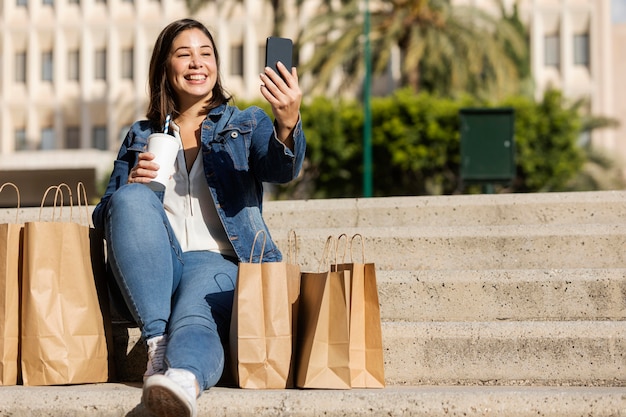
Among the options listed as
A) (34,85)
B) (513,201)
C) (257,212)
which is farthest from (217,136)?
(34,85)

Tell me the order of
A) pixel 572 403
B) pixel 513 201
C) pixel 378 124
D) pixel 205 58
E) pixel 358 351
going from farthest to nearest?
pixel 378 124 < pixel 513 201 < pixel 205 58 < pixel 358 351 < pixel 572 403

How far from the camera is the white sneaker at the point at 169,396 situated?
9.95ft

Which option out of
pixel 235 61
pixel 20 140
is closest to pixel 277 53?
pixel 235 61

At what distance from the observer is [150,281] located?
357 centimetres

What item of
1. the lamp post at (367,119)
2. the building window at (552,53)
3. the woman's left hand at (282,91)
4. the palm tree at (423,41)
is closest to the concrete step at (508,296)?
the woman's left hand at (282,91)

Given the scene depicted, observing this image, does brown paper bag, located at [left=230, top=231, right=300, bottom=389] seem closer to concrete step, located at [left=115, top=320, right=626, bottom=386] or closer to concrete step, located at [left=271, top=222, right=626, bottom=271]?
concrete step, located at [left=115, top=320, right=626, bottom=386]

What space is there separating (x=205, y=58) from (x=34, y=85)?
135 ft

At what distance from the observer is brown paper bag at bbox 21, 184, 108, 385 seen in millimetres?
3549

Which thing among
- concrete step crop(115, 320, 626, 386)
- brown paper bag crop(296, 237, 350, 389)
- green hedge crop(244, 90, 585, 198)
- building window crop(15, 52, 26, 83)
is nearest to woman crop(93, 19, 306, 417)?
brown paper bag crop(296, 237, 350, 389)

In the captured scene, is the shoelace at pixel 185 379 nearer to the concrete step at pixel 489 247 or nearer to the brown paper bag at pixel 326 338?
the brown paper bag at pixel 326 338

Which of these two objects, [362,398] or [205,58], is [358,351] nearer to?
[362,398]

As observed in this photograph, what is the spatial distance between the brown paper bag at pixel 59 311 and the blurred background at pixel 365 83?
61.6 ft

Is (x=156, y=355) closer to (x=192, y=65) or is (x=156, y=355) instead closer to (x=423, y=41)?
(x=192, y=65)

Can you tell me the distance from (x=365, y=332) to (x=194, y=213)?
88 centimetres
